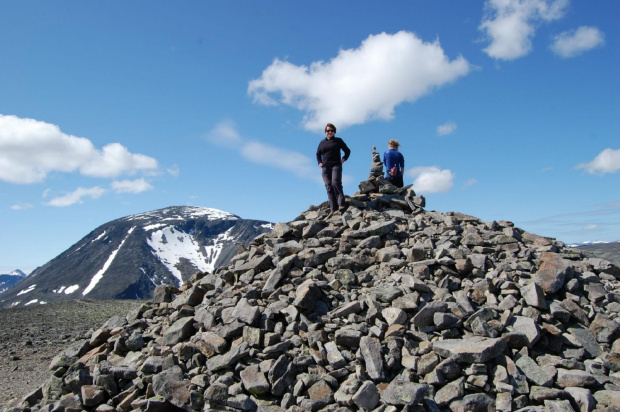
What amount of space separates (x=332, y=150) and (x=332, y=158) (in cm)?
28

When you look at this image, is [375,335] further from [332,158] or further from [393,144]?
[393,144]

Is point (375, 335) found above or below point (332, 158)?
below

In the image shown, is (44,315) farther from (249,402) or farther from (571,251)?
(571,251)

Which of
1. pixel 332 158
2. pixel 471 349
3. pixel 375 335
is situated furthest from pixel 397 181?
pixel 471 349

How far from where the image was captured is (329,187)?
48.2 feet

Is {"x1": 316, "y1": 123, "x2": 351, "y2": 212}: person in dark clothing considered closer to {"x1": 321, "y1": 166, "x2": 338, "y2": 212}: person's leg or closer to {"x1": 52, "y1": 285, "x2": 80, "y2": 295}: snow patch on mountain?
{"x1": 321, "y1": 166, "x2": 338, "y2": 212}: person's leg

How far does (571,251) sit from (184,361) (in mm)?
11841

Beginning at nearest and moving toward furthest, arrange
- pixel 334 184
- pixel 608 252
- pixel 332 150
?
pixel 332 150
pixel 334 184
pixel 608 252

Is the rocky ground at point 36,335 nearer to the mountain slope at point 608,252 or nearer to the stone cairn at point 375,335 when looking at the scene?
the stone cairn at point 375,335

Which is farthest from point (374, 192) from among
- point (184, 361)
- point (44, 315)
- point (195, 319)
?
point (44, 315)

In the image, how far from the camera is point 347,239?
1257 centimetres

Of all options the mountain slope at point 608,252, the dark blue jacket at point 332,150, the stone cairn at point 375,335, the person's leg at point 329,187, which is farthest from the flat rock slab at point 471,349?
the mountain slope at point 608,252

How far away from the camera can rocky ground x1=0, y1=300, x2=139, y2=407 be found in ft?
44.1

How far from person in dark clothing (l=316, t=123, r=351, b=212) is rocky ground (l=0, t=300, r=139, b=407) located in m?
11.6
